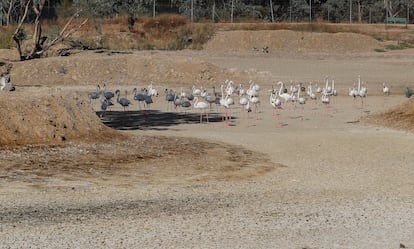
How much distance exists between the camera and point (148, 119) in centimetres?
2966

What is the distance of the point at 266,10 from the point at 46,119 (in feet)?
207

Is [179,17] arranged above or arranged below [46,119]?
above

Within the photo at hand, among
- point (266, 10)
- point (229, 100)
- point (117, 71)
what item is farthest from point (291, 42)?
point (229, 100)

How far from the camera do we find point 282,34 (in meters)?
62.4

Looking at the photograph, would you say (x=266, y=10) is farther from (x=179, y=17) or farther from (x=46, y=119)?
(x=46, y=119)

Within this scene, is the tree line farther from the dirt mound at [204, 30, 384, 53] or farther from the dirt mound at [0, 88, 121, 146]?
the dirt mound at [0, 88, 121, 146]

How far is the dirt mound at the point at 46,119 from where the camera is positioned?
20.3 m

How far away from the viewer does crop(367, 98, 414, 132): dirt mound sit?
2642 cm

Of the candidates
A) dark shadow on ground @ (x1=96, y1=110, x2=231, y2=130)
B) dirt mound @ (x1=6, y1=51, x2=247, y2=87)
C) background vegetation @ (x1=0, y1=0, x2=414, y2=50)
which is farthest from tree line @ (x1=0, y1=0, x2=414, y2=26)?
dark shadow on ground @ (x1=96, y1=110, x2=231, y2=130)

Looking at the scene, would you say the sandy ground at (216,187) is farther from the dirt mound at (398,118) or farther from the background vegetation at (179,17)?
the background vegetation at (179,17)

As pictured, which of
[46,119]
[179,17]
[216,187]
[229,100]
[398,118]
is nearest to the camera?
[216,187]

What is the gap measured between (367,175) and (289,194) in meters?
2.79

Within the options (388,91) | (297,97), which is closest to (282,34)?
(388,91)

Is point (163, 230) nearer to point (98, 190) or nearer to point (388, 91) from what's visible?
point (98, 190)
